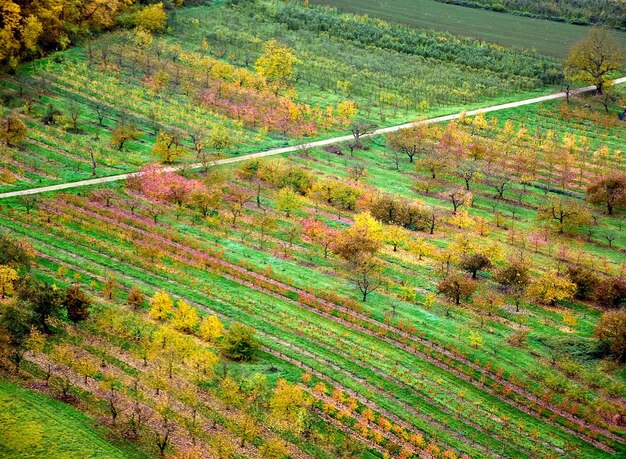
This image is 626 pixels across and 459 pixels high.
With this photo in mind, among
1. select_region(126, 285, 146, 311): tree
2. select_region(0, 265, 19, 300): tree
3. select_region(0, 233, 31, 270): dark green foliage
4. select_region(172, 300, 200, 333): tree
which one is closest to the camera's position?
select_region(172, 300, 200, 333): tree

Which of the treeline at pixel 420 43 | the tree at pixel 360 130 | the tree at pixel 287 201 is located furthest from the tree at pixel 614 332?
the treeline at pixel 420 43

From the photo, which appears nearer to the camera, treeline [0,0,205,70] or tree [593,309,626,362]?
tree [593,309,626,362]

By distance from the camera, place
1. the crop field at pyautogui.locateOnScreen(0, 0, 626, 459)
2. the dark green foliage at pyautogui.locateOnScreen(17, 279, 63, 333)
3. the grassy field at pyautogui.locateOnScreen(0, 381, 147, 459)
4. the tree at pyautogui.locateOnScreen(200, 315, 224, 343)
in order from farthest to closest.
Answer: the tree at pyautogui.locateOnScreen(200, 315, 224, 343) < the dark green foliage at pyautogui.locateOnScreen(17, 279, 63, 333) < the crop field at pyautogui.locateOnScreen(0, 0, 626, 459) < the grassy field at pyautogui.locateOnScreen(0, 381, 147, 459)

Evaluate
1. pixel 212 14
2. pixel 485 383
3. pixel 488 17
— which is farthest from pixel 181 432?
pixel 488 17

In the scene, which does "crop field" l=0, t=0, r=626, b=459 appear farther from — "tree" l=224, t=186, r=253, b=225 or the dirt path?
the dirt path

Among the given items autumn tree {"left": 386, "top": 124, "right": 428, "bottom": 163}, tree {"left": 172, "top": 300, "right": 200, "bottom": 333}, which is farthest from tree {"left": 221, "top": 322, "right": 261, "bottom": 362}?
autumn tree {"left": 386, "top": 124, "right": 428, "bottom": 163}

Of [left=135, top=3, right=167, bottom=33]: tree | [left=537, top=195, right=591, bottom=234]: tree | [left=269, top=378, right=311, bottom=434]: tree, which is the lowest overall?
[left=269, top=378, right=311, bottom=434]: tree
